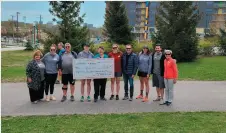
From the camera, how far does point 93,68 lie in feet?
31.7

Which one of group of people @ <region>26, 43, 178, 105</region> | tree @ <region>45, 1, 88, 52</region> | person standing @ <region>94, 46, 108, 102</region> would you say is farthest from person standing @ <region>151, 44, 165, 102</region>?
tree @ <region>45, 1, 88, 52</region>

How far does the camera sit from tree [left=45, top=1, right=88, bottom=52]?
2041 centimetres

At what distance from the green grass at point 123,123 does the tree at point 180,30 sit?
1711 centimetres

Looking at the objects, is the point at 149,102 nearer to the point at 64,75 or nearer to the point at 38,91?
the point at 64,75

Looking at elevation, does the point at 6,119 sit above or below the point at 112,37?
below

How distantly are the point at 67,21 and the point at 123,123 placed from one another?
1422cm

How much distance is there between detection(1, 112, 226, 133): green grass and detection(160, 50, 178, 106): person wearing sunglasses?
3.60ft

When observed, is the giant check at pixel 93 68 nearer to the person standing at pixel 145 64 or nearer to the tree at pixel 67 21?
the person standing at pixel 145 64

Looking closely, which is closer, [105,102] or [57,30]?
[105,102]

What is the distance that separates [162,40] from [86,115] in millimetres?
18607

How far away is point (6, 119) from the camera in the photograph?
7.59 m

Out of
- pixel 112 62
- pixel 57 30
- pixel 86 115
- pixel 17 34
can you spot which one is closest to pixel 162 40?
pixel 57 30

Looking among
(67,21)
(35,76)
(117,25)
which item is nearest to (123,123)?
(35,76)

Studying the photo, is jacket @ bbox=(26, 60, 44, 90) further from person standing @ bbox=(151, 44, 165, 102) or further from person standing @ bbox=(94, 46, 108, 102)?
person standing @ bbox=(151, 44, 165, 102)
